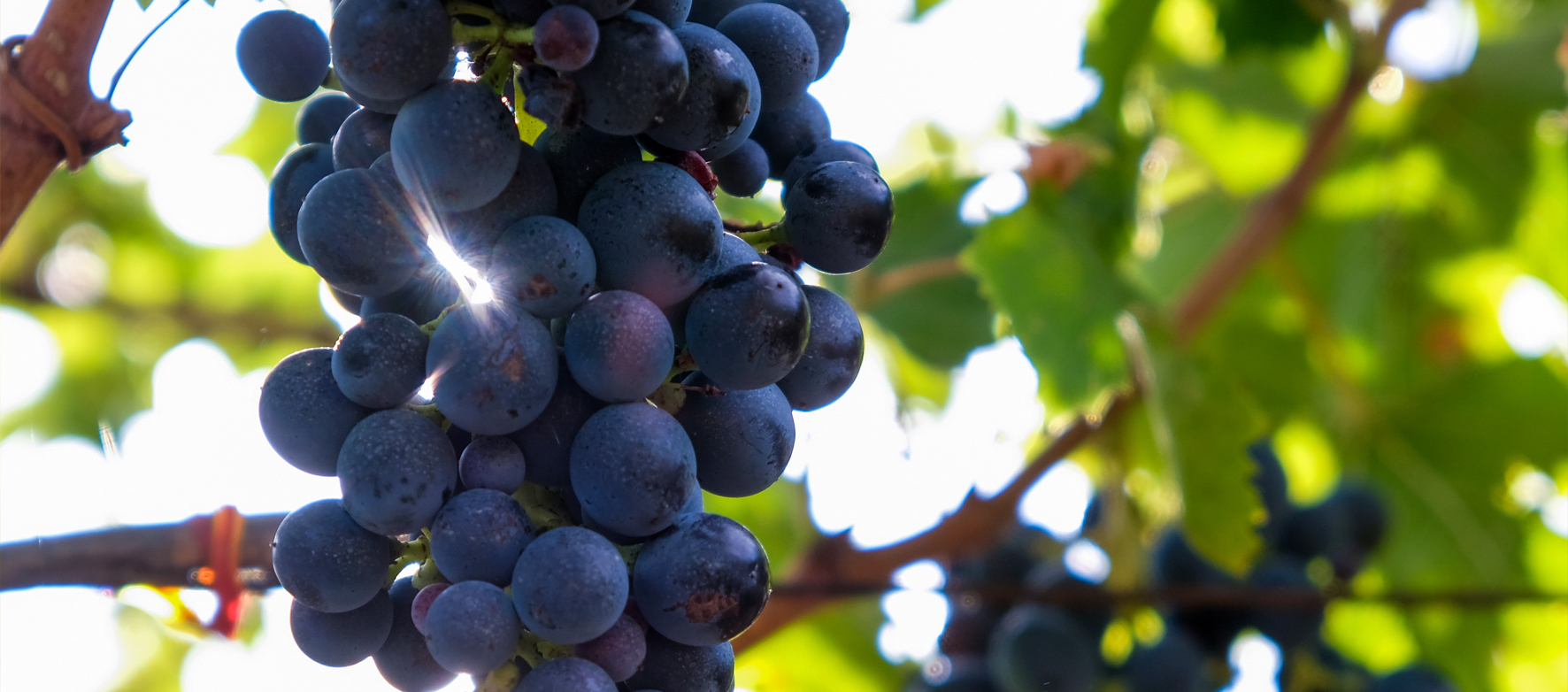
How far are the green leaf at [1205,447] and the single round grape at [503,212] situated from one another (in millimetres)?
852

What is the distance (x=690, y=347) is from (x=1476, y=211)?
174 cm

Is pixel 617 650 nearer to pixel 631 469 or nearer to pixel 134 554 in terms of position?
pixel 631 469

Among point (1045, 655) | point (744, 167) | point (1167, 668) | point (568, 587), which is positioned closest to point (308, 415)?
point (568, 587)

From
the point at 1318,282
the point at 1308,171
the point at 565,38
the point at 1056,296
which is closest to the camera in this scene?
the point at 565,38

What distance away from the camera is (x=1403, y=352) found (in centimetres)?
191

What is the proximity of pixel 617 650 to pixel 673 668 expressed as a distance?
0.04 m

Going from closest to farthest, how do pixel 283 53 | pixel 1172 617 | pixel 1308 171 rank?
pixel 283 53
pixel 1172 617
pixel 1308 171

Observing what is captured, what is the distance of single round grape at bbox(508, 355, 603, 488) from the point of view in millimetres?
556

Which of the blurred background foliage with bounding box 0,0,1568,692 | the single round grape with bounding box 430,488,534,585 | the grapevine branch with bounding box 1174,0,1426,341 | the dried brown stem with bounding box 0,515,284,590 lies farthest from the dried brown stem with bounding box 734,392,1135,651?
the single round grape with bounding box 430,488,534,585

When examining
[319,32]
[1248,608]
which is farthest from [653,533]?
[1248,608]

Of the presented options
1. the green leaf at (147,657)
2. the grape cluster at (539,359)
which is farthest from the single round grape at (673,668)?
the green leaf at (147,657)

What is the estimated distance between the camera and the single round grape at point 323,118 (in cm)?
67

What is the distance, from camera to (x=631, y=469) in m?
0.52

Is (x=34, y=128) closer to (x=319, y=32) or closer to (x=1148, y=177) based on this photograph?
(x=319, y=32)
